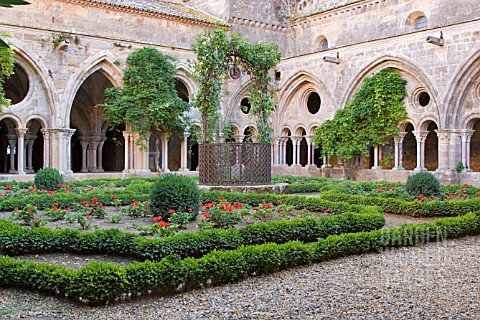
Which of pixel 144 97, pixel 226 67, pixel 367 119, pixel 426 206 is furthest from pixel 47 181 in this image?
pixel 367 119

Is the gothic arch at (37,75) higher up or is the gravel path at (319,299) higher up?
the gothic arch at (37,75)

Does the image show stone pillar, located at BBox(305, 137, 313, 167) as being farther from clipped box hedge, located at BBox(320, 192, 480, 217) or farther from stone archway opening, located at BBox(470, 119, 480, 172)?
clipped box hedge, located at BBox(320, 192, 480, 217)

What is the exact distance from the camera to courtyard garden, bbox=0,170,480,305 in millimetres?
4590

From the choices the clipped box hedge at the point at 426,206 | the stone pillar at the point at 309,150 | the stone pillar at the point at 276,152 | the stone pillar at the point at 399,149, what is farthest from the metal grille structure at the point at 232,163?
the stone pillar at the point at 276,152

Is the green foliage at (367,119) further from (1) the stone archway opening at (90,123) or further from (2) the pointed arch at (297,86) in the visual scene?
(1) the stone archway opening at (90,123)

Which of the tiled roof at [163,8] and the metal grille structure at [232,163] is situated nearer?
the metal grille structure at [232,163]

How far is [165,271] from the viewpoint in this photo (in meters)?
4.71

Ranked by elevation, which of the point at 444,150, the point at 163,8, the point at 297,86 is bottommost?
the point at 444,150

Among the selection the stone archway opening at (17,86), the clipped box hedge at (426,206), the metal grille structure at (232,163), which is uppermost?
the stone archway opening at (17,86)

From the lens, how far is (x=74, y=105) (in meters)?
23.1

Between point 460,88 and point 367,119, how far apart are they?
3.36 m

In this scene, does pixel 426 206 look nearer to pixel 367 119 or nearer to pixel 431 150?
pixel 367 119

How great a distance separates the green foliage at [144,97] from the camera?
1847 centimetres

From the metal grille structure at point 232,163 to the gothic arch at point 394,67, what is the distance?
23.2 ft
